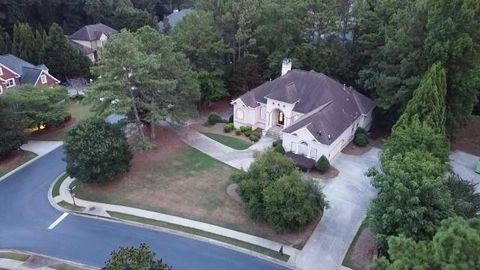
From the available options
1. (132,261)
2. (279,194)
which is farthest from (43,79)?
(132,261)

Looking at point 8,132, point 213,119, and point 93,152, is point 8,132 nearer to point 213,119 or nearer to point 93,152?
point 93,152

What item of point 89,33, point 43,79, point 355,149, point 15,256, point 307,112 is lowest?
point 15,256

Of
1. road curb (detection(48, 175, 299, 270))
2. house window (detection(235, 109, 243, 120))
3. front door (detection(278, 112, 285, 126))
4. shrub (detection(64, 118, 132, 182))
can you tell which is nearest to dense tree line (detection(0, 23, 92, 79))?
house window (detection(235, 109, 243, 120))

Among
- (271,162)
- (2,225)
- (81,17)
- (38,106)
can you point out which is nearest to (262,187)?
(271,162)

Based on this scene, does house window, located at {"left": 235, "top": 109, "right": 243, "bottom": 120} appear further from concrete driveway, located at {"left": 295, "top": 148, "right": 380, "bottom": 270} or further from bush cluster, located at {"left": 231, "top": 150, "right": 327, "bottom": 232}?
bush cluster, located at {"left": 231, "top": 150, "right": 327, "bottom": 232}

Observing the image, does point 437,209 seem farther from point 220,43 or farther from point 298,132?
point 220,43

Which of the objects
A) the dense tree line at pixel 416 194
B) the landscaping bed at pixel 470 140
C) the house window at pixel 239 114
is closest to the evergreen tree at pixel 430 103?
the dense tree line at pixel 416 194

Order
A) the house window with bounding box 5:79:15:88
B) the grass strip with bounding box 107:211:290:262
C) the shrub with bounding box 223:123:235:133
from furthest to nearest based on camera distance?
1. the house window with bounding box 5:79:15:88
2. the shrub with bounding box 223:123:235:133
3. the grass strip with bounding box 107:211:290:262

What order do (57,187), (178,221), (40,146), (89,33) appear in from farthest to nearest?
(89,33) → (40,146) → (57,187) → (178,221)
